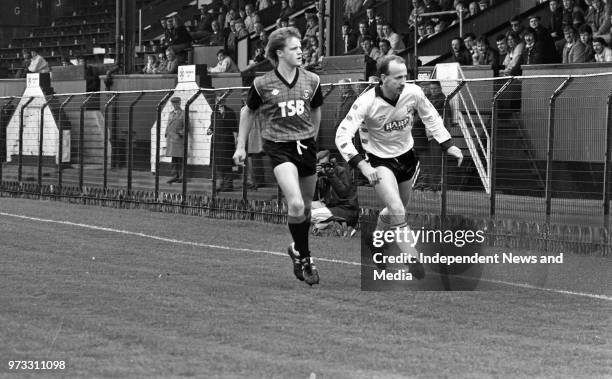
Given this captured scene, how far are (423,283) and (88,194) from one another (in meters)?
15.3

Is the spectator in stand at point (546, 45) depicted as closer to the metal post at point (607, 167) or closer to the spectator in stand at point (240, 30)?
the metal post at point (607, 167)

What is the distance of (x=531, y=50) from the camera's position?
69.1 feet

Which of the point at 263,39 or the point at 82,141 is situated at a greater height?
the point at 263,39

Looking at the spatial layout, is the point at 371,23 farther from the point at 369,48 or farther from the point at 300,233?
the point at 300,233

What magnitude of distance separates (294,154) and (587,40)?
376 inches

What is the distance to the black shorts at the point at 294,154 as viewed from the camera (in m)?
12.4

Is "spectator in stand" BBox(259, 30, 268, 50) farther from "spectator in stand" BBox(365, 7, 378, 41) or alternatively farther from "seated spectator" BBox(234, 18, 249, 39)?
"spectator in stand" BBox(365, 7, 378, 41)

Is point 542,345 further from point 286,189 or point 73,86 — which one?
point 73,86

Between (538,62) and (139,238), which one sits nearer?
(139,238)

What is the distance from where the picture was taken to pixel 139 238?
58.5ft

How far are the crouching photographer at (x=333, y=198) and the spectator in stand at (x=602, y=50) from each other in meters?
4.17

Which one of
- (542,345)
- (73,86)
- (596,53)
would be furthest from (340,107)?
(73,86)

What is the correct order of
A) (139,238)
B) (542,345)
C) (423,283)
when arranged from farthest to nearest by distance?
(139,238), (423,283), (542,345)

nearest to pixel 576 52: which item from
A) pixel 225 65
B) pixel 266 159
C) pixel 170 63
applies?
pixel 266 159
